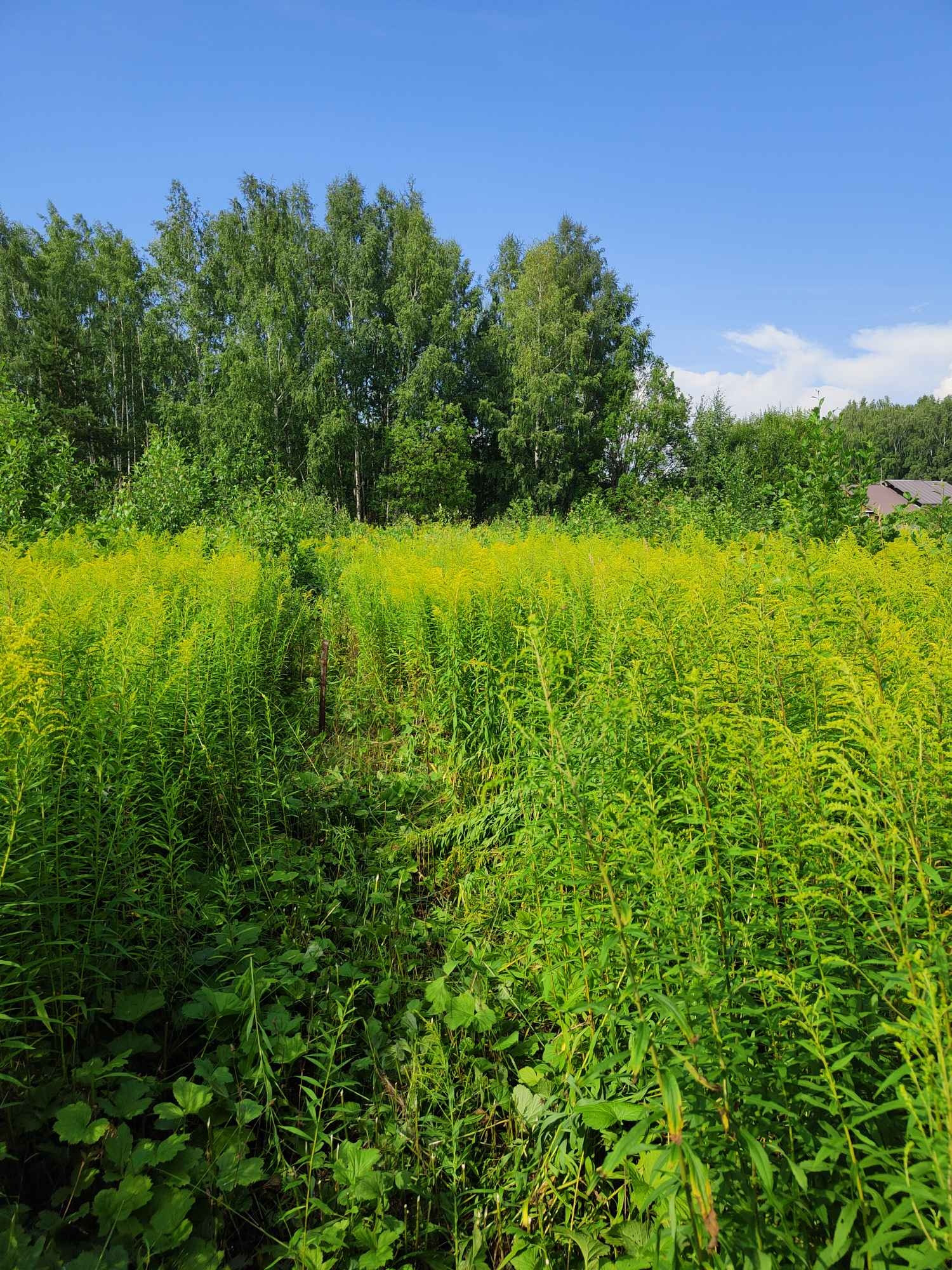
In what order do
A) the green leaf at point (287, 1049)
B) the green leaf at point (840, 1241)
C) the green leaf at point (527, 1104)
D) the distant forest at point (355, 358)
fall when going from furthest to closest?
the distant forest at point (355, 358)
the green leaf at point (287, 1049)
the green leaf at point (527, 1104)
the green leaf at point (840, 1241)

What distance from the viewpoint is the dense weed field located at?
117cm

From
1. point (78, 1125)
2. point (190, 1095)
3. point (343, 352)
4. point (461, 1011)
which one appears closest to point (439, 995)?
point (461, 1011)

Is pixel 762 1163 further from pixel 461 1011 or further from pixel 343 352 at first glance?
pixel 343 352

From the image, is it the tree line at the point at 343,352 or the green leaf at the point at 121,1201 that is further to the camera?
the tree line at the point at 343,352

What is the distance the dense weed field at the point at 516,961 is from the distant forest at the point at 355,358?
79.0ft

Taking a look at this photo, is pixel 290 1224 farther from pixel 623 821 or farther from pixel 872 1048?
pixel 872 1048

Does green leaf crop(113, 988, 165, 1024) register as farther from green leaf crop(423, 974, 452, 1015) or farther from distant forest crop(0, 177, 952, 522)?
distant forest crop(0, 177, 952, 522)

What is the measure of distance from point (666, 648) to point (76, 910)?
2307 millimetres

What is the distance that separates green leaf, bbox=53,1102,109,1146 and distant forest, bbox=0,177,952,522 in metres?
25.5

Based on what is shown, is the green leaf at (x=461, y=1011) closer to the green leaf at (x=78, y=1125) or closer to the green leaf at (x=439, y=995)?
the green leaf at (x=439, y=995)

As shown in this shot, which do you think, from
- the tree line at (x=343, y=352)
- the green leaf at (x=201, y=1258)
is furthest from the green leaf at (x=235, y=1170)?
the tree line at (x=343, y=352)

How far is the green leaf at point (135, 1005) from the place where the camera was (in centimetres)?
203

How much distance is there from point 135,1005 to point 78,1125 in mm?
425

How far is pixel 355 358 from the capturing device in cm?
3006
